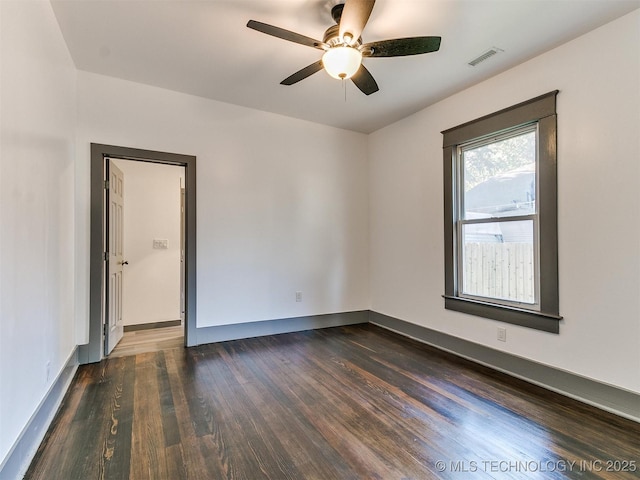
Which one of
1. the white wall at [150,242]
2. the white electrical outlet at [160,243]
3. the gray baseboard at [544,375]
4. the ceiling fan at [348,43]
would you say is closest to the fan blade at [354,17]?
the ceiling fan at [348,43]

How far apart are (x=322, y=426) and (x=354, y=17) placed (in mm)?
2495

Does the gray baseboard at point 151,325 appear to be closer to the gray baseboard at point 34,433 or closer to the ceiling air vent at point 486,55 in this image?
the gray baseboard at point 34,433

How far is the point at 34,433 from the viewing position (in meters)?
1.81

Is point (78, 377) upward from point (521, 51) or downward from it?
downward

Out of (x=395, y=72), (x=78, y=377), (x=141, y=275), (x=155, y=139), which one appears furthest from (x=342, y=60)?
(x=141, y=275)

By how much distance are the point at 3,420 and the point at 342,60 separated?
2562mm

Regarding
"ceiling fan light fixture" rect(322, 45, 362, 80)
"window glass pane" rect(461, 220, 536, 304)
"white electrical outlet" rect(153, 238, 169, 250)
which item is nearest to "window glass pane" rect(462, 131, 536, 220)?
"window glass pane" rect(461, 220, 536, 304)

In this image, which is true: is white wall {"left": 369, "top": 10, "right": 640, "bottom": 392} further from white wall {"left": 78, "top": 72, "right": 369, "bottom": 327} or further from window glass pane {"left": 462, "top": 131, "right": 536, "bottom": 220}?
white wall {"left": 78, "top": 72, "right": 369, "bottom": 327}

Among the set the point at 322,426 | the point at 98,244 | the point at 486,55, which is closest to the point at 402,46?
the point at 486,55

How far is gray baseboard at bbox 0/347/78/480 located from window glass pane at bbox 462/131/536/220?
12.4 ft

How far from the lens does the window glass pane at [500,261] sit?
9.21 feet

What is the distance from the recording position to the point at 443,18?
2264mm

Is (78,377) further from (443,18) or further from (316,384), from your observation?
(443,18)

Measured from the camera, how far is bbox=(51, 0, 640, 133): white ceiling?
2166mm
